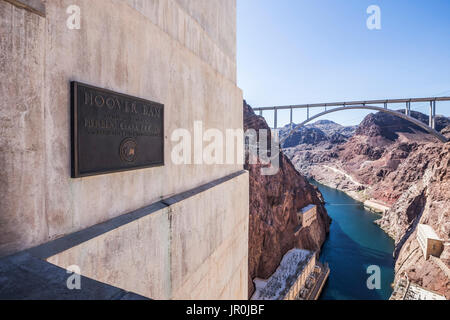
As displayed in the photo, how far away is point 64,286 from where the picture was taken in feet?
4.00

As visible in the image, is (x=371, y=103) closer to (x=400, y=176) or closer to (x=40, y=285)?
(x=400, y=176)

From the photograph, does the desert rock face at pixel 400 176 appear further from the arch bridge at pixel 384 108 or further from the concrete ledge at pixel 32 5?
the concrete ledge at pixel 32 5

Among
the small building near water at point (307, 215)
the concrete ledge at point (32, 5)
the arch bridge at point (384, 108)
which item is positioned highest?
the arch bridge at point (384, 108)

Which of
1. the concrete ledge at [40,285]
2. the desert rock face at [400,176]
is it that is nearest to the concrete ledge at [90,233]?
the concrete ledge at [40,285]

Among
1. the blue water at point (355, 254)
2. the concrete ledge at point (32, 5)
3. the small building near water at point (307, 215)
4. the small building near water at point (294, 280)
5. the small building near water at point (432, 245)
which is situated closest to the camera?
the concrete ledge at point (32, 5)

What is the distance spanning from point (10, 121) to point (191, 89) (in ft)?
7.25

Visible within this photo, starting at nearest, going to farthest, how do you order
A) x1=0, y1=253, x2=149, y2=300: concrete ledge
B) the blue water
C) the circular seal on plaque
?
x1=0, y1=253, x2=149, y2=300: concrete ledge, the circular seal on plaque, the blue water

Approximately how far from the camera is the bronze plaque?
→ 5.95ft

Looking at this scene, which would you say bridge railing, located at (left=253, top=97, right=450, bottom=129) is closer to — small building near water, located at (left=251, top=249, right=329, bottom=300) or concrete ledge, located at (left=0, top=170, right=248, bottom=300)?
small building near water, located at (left=251, top=249, right=329, bottom=300)

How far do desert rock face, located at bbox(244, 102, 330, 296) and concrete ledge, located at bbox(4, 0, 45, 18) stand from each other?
19.5 meters

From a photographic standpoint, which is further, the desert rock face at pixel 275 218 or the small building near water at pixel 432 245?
the desert rock face at pixel 275 218

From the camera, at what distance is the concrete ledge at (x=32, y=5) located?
1430 mm

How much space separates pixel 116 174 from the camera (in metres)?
2.17

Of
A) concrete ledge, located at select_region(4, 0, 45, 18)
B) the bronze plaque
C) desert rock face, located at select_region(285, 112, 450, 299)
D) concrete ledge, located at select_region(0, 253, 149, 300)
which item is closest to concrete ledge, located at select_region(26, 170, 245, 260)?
concrete ledge, located at select_region(0, 253, 149, 300)
